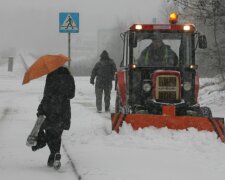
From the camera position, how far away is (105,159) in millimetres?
8242

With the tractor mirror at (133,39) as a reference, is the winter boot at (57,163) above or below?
below

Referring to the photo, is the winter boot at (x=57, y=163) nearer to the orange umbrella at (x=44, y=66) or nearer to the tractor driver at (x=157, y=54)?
the orange umbrella at (x=44, y=66)

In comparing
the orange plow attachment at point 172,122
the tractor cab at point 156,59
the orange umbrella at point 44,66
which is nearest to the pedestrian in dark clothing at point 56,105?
the orange umbrella at point 44,66

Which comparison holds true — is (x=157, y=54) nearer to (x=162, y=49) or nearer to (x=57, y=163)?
(x=162, y=49)

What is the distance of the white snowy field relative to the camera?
7259 millimetres

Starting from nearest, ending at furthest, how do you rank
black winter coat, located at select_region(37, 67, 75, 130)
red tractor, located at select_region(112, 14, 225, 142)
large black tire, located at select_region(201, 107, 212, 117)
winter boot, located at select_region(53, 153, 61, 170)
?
winter boot, located at select_region(53, 153, 61, 170) → black winter coat, located at select_region(37, 67, 75, 130) → red tractor, located at select_region(112, 14, 225, 142) → large black tire, located at select_region(201, 107, 212, 117)

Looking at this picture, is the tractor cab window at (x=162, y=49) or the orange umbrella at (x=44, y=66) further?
the tractor cab window at (x=162, y=49)

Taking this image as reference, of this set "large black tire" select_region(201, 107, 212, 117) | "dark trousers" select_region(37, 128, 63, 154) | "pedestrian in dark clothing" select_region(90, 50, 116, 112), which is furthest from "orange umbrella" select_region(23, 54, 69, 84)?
"pedestrian in dark clothing" select_region(90, 50, 116, 112)

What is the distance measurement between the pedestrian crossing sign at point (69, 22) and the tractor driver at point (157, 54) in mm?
5727

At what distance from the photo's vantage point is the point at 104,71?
15.5 meters

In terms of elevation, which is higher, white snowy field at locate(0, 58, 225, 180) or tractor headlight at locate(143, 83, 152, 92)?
tractor headlight at locate(143, 83, 152, 92)

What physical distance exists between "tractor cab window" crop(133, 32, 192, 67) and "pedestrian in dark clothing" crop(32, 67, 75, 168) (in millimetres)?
3559

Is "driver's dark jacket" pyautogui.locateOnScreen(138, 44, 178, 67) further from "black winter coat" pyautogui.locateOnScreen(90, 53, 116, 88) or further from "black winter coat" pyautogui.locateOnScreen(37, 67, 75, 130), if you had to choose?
"black winter coat" pyautogui.locateOnScreen(90, 53, 116, 88)

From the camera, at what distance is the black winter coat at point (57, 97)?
7551 mm
